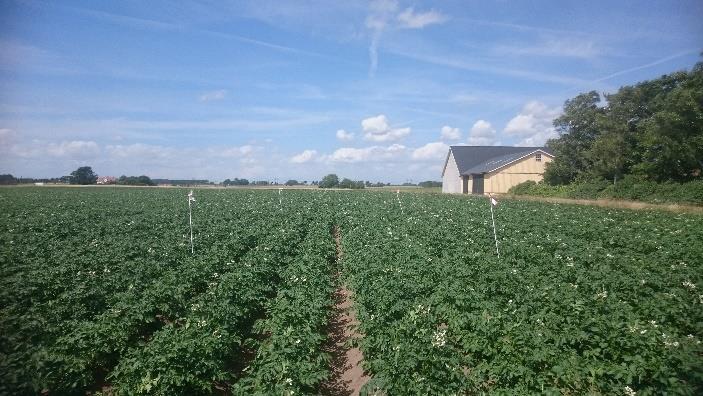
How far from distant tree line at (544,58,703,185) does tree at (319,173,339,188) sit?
2164 inches

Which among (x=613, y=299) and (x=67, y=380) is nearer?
(x=67, y=380)

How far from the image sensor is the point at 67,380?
5.34 m

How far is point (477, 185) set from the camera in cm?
5144

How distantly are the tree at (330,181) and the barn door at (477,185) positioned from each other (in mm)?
43996

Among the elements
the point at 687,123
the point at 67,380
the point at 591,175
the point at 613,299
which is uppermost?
the point at 687,123

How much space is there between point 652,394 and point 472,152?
59290 mm

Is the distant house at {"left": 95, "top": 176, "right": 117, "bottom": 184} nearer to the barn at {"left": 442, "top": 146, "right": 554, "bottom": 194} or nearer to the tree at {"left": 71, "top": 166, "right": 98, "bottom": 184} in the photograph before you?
the tree at {"left": 71, "top": 166, "right": 98, "bottom": 184}

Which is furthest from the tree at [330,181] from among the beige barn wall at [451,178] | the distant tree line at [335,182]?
the beige barn wall at [451,178]

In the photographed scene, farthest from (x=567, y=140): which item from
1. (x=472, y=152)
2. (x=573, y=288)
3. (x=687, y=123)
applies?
(x=573, y=288)

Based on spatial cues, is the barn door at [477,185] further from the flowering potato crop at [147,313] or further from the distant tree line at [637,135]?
the flowering potato crop at [147,313]

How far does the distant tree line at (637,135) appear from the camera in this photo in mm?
26969

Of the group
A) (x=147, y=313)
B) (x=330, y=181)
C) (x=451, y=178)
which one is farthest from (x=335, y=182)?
(x=147, y=313)

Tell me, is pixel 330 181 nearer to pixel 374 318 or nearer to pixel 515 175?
pixel 515 175

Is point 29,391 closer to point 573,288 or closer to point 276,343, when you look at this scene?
point 276,343
